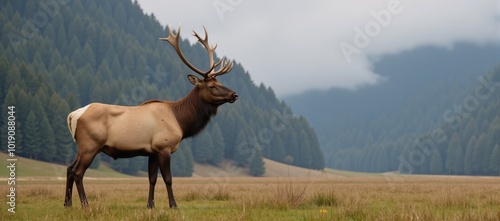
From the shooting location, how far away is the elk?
11062 millimetres

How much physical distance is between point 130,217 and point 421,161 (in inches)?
7233

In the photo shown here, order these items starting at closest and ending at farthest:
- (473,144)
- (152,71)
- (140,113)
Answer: (140,113) → (473,144) → (152,71)

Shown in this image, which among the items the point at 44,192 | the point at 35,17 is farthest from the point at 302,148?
the point at 44,192

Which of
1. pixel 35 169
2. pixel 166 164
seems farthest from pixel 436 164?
pixel 166 164

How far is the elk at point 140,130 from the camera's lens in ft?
36.3

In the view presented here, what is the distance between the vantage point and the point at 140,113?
11680mm

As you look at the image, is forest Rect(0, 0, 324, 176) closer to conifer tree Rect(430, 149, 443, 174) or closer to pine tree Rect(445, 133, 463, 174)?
conifer tree Rect(430, 149, 443, 174)

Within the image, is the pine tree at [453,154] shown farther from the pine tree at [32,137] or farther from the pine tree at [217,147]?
the pine tree at [32,137]

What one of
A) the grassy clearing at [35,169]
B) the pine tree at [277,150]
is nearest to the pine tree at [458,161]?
the pine tree at [277,150]

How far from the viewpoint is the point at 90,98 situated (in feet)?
422

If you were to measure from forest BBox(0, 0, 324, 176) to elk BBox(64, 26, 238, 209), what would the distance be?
68.8m

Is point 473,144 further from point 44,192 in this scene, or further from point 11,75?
point 44,192

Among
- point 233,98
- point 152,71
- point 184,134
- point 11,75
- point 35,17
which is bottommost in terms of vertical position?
point 184,134

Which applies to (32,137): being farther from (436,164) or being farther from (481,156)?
(436,164)
